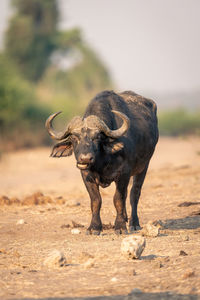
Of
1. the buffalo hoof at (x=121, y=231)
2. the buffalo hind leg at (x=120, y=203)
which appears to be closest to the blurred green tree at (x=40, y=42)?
the buffalo hind leg at (x=120, y=203)

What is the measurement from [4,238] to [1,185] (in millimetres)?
8205

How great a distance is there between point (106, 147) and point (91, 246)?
1431 mm

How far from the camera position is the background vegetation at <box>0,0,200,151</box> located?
2882 cm

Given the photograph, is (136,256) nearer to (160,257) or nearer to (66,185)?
(160,257)

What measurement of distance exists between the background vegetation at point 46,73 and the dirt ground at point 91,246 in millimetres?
14139

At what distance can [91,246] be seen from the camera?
7.02 metres

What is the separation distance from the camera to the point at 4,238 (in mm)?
7879

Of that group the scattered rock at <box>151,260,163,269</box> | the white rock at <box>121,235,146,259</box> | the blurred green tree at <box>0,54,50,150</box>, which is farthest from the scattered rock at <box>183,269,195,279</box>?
the blurred green tree at <box>0,54,50,150</box>

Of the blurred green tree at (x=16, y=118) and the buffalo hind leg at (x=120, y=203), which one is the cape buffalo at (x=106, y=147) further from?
the blurred green tree at (x=16, y=118)

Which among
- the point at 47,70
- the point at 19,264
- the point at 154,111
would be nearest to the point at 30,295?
the point at 19,264

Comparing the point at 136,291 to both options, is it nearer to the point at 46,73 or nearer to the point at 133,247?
the point at 133,247

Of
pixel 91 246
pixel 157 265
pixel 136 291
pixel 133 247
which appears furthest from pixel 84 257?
pixel 136 291

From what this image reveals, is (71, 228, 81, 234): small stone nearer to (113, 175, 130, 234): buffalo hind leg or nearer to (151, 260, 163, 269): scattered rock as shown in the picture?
(113, 175, 130, 234): buffalo hind leg

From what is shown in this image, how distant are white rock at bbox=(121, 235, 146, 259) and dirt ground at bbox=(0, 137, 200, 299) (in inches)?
3.0
